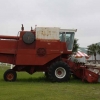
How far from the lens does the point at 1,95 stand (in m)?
11.0

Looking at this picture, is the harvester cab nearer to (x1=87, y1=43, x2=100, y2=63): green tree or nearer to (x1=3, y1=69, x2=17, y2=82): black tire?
(x1=3, y1=69, x2=17, y2=82): black tire

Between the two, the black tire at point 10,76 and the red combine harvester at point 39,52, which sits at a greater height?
the red combine harvester at point 39,52

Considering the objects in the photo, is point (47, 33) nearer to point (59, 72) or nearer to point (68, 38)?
point (68, 38)

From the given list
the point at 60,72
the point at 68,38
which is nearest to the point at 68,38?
the point at 68,38

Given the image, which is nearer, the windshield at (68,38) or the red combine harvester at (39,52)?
the red combine harvester at (39,52)

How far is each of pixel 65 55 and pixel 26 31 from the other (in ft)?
9.97

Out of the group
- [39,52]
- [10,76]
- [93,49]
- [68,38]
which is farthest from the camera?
[93,49]

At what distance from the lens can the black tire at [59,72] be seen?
57.2 ft

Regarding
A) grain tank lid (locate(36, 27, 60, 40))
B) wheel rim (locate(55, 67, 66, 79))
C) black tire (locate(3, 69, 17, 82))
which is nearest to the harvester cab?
grain tank lid (locate(36, 27, 60, 40))

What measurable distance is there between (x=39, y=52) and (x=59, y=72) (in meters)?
1.72

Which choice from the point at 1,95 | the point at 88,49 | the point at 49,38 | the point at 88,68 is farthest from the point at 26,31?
the point at 88,49

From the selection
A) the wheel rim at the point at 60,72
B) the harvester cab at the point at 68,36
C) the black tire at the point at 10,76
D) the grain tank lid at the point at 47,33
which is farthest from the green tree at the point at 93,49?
the black tire at the point at 10,76

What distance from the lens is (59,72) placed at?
58.2 feet

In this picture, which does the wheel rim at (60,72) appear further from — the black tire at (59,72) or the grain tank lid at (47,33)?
the grain tank lid at (47,33)
